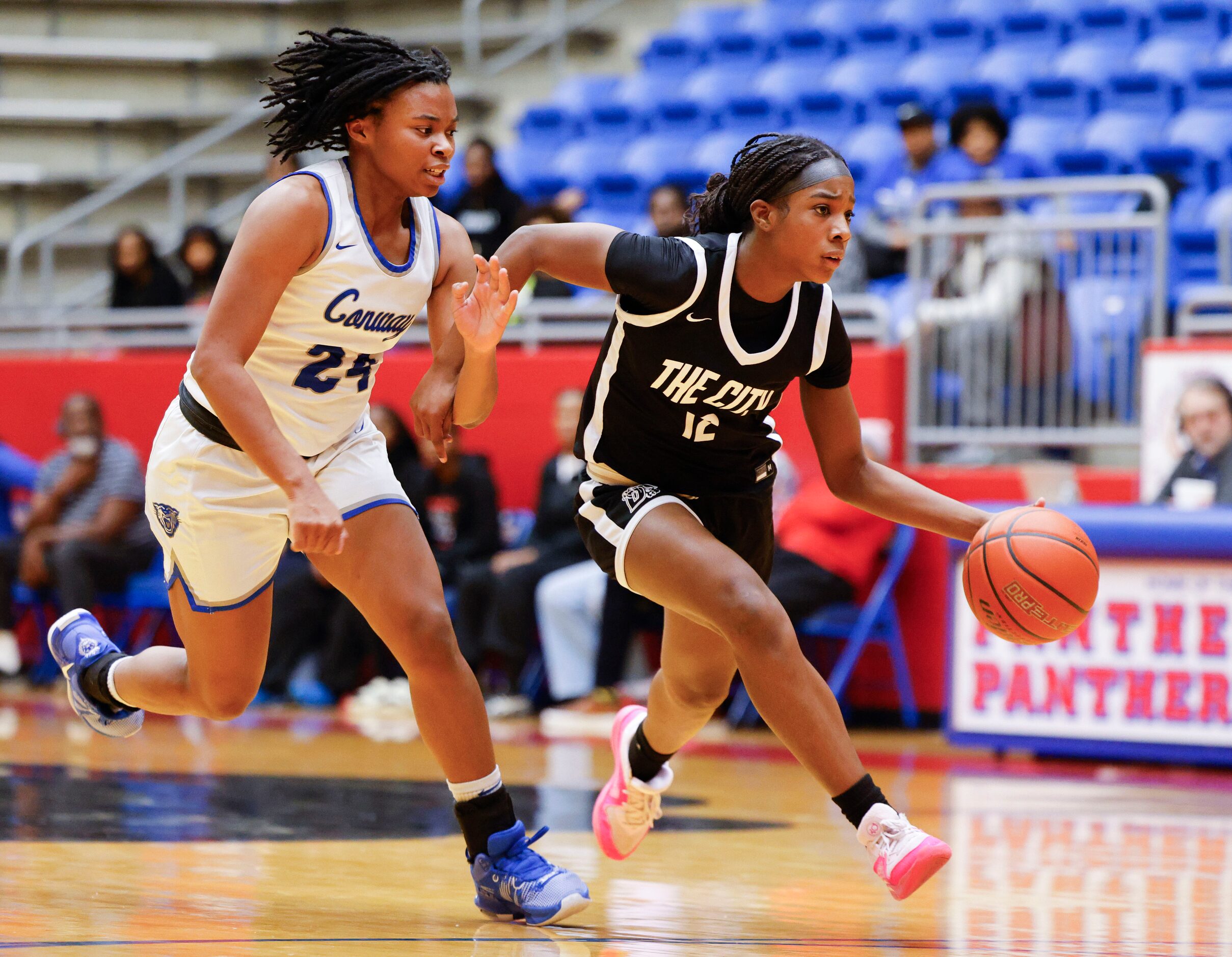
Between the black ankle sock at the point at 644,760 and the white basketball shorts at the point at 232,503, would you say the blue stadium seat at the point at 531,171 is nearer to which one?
the black ankle sock at the point at 644,760

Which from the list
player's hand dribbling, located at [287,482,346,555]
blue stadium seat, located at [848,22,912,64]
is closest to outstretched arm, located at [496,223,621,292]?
player's hand dribbling, located at [287,482,346,555]

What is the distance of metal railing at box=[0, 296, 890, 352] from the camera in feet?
28.6

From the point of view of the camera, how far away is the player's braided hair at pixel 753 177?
388 cm

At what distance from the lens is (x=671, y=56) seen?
13766 millimetres

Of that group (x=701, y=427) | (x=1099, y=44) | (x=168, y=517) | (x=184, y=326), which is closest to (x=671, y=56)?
(x=1099, y=44)

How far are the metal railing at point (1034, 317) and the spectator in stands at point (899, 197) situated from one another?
0.40 m

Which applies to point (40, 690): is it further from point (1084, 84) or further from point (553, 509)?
point (1084, 84)

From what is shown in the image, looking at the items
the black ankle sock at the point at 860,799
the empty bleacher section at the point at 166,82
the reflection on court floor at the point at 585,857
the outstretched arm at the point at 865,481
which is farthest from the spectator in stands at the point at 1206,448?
the empty bleacher section at the point at 166,82

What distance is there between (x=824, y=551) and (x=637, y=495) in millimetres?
4125

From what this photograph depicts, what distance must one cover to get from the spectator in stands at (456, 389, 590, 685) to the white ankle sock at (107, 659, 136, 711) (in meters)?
4.32

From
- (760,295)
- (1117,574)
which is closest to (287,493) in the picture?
(760,295)

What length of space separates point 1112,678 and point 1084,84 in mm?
5412

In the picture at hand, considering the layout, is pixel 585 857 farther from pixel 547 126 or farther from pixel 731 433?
pixel 547 126

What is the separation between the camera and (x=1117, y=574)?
7137mm
